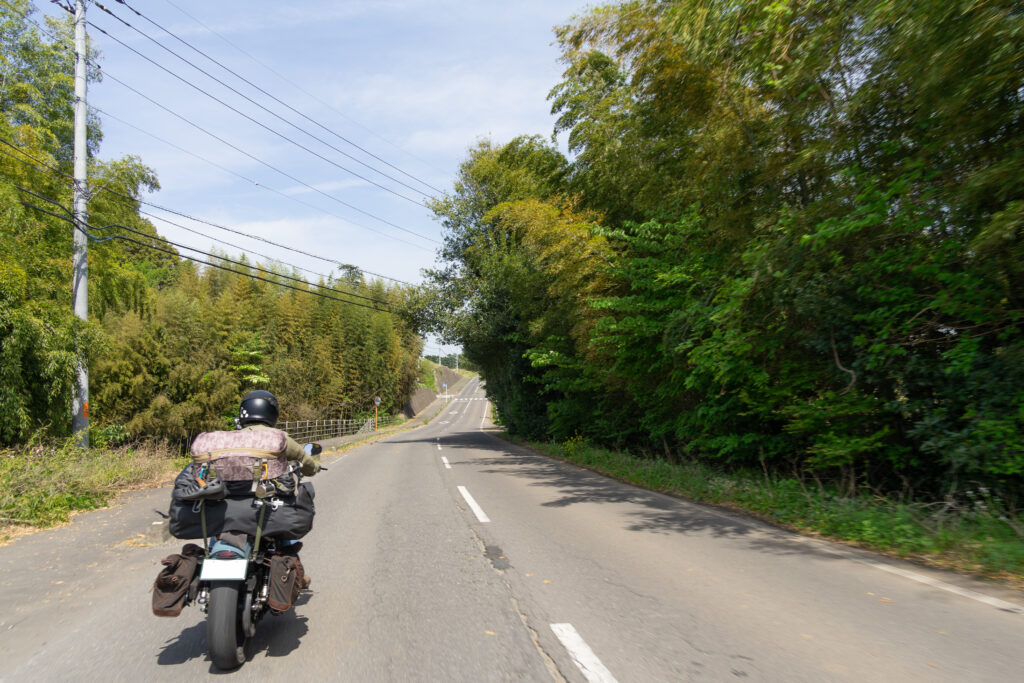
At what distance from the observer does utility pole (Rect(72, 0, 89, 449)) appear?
1228 cm

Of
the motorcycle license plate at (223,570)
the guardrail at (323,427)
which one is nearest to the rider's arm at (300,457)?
the motorcycle license plate at (223,570)

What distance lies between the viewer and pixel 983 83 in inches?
225

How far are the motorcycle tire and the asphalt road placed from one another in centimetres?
16

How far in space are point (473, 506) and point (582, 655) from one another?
5.85 metres

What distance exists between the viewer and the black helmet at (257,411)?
3.96m

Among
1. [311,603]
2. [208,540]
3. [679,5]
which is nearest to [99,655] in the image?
[208,540]

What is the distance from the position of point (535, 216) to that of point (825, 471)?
9.70m

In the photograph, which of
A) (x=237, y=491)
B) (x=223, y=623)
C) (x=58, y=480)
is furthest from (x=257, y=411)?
(x=58, y=480)

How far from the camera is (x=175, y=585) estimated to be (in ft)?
11.0

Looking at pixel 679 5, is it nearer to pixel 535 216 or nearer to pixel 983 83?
pixel 983 83

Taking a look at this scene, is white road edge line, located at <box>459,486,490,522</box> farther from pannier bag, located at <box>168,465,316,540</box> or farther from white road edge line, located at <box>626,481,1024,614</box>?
pannier bag, located at <box>168,465,316,540</box>

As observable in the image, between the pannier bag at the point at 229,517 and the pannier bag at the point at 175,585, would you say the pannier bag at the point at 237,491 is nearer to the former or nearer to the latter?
the pannier bag at the point at 229,517

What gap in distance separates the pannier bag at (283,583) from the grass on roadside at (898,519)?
212 inches

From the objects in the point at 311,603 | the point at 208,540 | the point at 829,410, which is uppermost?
the point at 829,410
